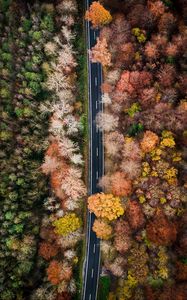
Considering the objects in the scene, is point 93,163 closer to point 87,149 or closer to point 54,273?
point 87,149

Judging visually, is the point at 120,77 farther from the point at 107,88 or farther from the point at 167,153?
the point at 167,153

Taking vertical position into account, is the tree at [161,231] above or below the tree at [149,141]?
below

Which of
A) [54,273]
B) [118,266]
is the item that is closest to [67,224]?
[54,273]

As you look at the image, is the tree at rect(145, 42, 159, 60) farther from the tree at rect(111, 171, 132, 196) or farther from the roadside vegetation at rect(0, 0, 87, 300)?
the tree at rect(111, 171, 132, 196)

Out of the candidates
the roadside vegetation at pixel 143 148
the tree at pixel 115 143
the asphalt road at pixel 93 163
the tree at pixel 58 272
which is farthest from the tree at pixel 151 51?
the tree at pixel 58 272

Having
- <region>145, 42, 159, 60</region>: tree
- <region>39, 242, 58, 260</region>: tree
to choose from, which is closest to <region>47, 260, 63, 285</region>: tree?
<region>39, 242, 58, 260</region>: tree

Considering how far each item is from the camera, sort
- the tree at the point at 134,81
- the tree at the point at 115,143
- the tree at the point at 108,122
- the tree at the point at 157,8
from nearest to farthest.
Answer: the tree at the point at 134,81, the tree at the point at 115,143, the tree at the point at 157,8, the tree at the point at 108,122

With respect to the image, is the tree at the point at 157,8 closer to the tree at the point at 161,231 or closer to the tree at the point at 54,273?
the tree at the point at 161,231

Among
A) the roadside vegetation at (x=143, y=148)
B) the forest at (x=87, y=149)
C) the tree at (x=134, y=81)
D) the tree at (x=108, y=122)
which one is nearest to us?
the roadside vegetation at (x=143, y=148)
